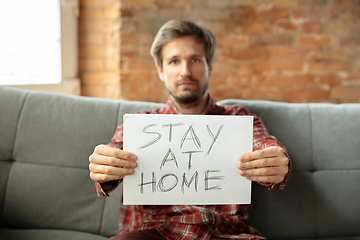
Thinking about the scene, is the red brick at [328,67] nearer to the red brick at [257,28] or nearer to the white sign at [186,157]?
the red brick at [257,28]

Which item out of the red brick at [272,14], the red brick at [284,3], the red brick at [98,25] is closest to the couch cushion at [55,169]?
the red brick at [98,25]

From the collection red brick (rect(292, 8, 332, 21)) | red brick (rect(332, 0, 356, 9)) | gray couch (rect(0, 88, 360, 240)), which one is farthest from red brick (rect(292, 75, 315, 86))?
gray couch (rect(0, 88, 360, 240))

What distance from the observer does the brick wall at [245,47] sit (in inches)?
77.9

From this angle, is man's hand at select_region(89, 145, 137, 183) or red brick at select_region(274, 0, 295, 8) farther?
red brick at select_region(274, 0, 295, 8)

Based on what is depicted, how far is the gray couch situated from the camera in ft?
3.76

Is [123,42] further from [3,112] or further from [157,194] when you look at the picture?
[157,194]

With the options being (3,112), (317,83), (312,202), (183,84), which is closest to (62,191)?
(3,112)

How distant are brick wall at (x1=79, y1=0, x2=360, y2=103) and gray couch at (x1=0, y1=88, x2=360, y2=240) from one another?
86 centimetres

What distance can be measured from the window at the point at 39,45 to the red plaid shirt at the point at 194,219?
1.17 metres

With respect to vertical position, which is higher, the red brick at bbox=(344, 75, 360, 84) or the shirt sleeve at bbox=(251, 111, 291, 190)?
the red brick at bbox=(344, 75, 360, 84)

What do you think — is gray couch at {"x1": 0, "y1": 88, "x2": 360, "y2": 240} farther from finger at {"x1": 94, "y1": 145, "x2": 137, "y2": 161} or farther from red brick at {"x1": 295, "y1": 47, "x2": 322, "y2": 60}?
red brick at {"x1": 295, "y1": 47, "x2": 322, "y2": 60}

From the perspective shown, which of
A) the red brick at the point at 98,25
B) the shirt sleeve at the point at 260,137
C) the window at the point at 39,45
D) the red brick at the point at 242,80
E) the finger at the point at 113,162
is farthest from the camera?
the red brick at the point at 242,80

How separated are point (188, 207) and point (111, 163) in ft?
1.06

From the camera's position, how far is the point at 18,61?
1907mm
